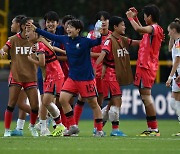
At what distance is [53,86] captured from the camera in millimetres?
16391

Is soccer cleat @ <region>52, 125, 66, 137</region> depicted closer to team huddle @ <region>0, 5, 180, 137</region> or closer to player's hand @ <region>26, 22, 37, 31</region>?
team huddle @ <region>0, 5, 180, 137</region>

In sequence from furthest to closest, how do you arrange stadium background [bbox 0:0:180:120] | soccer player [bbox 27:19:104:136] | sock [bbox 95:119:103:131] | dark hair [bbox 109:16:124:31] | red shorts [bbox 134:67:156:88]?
stadium background [bbox 0:0:180:120] < dark hair [bbox 109:16:124:31] < red shorts [bbox 134:67:156:88] < sock [bbox 95:119:103:131] < soccer player [bbox 27:19:104:136]

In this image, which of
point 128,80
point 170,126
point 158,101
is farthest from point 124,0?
point 128,80

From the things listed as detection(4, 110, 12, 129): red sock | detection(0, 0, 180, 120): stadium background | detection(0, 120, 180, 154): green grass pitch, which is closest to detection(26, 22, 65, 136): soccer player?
detection(0, 120, 180, 154): green grass pitch

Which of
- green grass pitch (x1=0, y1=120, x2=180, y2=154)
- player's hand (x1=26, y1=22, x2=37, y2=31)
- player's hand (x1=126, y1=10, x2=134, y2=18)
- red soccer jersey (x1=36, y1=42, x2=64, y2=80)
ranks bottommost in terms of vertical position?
green grass pitch (x1=0, y1=120, x2=180, y2=154)

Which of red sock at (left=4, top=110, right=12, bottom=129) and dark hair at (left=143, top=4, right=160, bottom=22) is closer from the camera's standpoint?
dark hair at (left=143, top=4, right=160, bottom=22)

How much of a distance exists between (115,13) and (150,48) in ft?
48.1

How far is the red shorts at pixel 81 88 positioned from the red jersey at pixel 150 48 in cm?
140

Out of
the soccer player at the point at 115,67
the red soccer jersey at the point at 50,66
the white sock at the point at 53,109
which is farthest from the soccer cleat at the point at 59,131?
the soccer player at the point at 115,67

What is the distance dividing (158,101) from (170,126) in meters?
3.72

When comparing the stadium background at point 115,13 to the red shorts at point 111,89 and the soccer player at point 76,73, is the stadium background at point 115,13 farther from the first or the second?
the soccer player at point 76,73

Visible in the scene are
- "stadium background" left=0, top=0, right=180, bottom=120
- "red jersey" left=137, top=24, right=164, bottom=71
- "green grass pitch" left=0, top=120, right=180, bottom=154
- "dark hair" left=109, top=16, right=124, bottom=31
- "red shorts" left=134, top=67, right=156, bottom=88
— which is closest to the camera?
"green grass pitch" left=0, top=120, right=180, bottom=154

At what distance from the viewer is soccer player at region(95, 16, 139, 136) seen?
16797 millimetres

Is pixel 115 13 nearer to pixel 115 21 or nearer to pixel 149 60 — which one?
pixel 115 21
